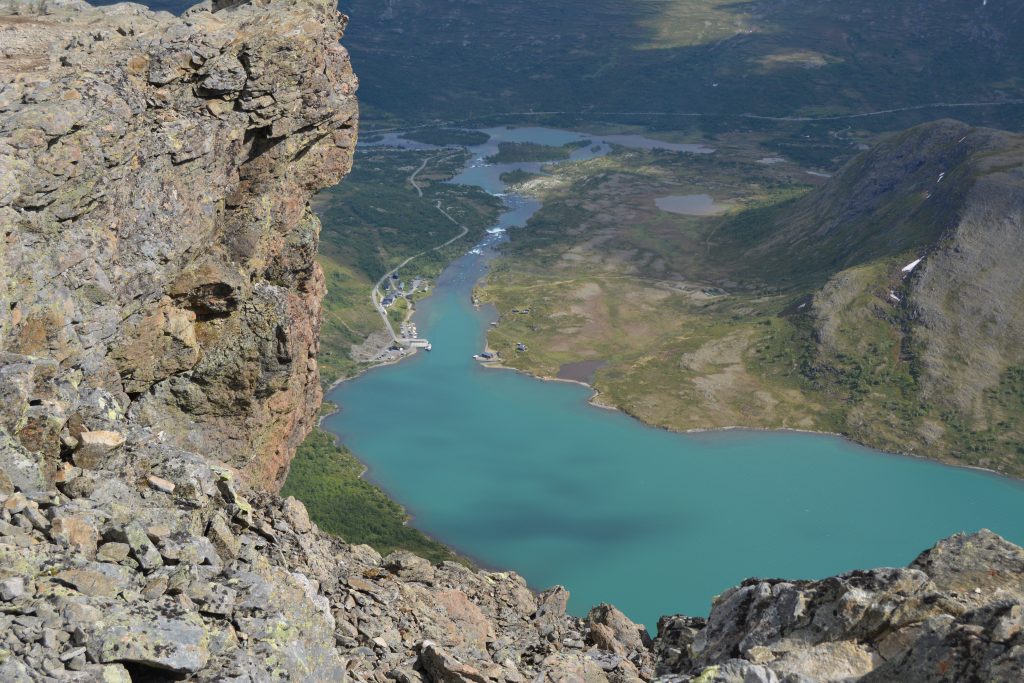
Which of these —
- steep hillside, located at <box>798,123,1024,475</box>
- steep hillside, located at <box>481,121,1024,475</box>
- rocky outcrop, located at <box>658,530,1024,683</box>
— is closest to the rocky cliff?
rocky outcrop, located at <box>658,530,1024,683</box>

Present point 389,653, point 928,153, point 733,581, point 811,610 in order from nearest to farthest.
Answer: point 811,610
point 389,653
point 733,581
point 928,153

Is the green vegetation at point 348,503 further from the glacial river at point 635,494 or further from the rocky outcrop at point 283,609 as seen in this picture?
the rocky outcrop at point 283,609

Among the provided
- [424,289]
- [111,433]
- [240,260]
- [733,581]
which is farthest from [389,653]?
[424,289]

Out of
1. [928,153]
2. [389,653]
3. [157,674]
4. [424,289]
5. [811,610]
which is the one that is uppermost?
[157,674]

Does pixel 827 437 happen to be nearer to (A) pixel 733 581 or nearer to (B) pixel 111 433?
(A) pixel 733 581

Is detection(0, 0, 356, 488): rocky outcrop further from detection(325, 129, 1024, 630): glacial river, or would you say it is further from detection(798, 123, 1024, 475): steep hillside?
detection(798, 123, 1024, 475): steep hillside

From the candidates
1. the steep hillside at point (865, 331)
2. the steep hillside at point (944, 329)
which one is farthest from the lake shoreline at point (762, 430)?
the steep hillside at point (944, 329)

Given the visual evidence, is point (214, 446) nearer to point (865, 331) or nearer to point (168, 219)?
point (168, 219)
